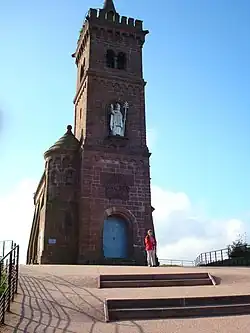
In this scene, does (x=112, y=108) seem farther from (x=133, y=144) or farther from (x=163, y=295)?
(x=163, y=295)

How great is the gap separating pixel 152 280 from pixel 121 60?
20.5 metres

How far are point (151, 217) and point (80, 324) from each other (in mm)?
17475

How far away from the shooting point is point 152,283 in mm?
12328

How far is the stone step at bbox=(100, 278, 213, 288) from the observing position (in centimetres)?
1198

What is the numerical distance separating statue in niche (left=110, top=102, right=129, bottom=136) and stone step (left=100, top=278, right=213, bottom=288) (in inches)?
592

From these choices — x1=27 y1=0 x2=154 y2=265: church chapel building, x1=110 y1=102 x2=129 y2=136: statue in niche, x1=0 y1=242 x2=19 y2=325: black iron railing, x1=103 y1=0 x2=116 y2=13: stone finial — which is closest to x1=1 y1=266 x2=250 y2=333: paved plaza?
x1=0 y1=242 x2=19 y2=325: black iron railing

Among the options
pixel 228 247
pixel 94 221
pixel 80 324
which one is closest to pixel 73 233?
pixel 94 221

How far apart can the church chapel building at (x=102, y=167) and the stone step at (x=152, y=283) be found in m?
10.9

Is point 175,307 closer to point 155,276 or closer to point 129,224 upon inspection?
point 155,276

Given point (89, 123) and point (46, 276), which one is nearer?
point (46, 276)

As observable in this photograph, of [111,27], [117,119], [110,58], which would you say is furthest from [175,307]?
[111,27]

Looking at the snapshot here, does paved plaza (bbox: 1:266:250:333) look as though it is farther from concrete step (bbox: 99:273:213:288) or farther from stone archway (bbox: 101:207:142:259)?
stone archway (bbox: 101:207:142:259)

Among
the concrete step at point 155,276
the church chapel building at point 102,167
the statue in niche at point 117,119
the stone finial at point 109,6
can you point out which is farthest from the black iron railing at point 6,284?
the stone finial at point 109,6

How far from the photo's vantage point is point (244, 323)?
8.54 meters
